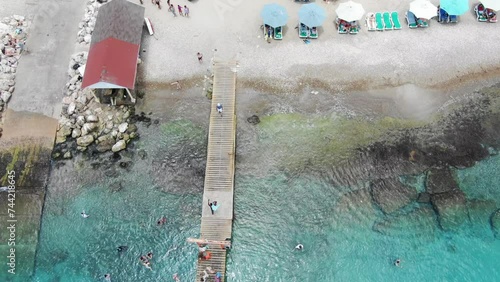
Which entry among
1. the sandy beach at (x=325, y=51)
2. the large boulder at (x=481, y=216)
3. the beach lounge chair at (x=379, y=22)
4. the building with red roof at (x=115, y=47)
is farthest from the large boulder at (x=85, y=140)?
the large boulder at (x=481, y=216)

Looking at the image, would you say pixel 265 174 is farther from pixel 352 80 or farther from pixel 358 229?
pixel 352 80

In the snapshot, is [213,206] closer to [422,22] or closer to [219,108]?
A: [219,108]

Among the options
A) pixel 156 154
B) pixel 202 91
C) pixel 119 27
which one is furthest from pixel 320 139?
pixel 119 27

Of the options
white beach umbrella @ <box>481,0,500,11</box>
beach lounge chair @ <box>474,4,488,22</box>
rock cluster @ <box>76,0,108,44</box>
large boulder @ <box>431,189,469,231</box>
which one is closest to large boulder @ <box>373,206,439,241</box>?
large boulder @ <box>431,189,469,231</box>

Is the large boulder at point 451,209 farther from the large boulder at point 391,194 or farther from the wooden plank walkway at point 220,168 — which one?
the wooden plank walkway at point 220,168

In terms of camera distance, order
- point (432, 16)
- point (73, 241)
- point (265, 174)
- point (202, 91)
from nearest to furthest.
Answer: point (73, 241) < point (265, 174) < point (202, 91) < point (432, 16)
